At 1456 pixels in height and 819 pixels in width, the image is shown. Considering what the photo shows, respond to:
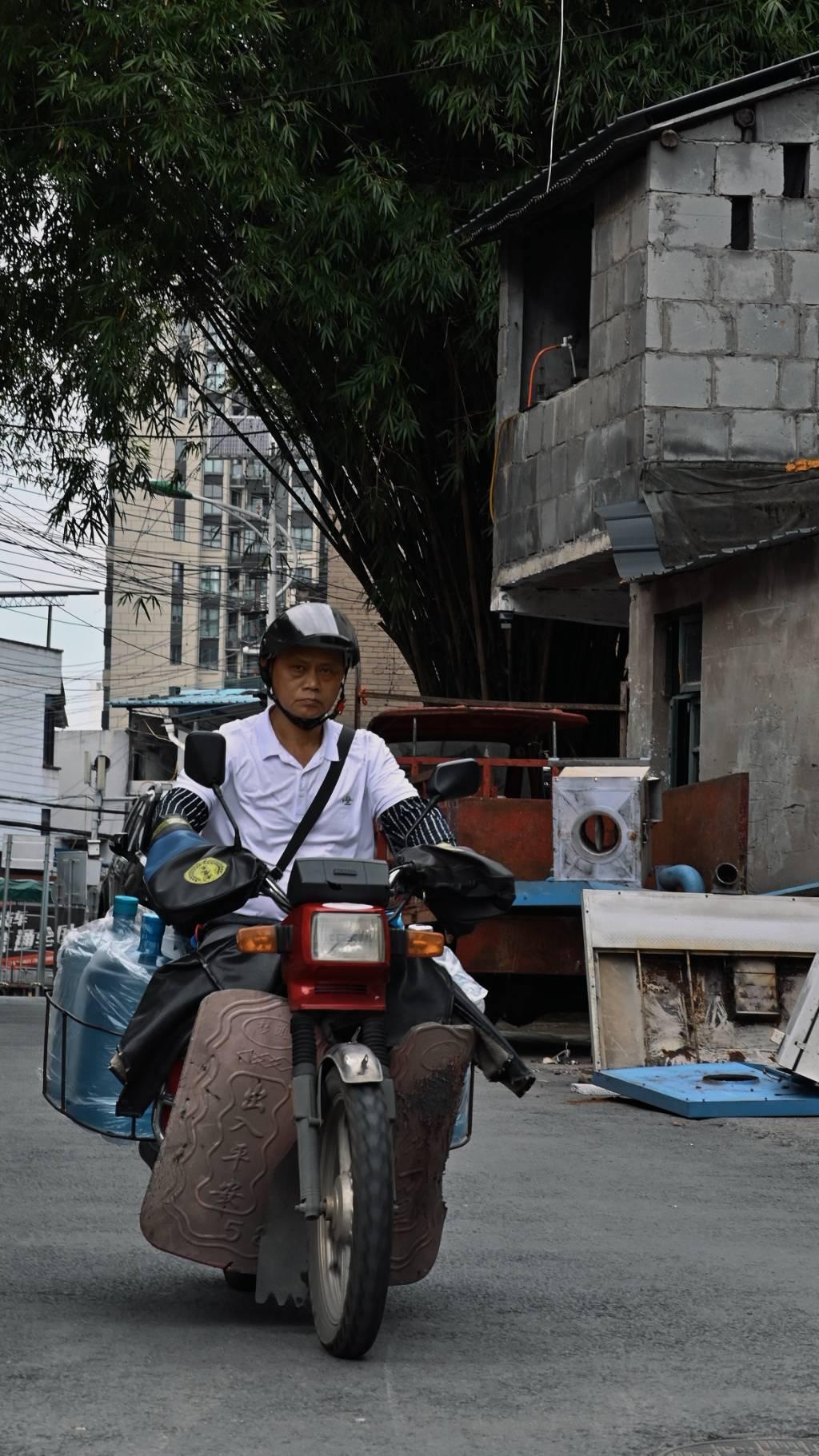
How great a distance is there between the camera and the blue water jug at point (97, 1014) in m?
6.16

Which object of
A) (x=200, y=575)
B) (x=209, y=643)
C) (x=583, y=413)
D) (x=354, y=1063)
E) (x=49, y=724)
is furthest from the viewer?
(x=209, y=643)

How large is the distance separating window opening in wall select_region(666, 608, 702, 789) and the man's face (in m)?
14.6

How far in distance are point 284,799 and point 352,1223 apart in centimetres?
126

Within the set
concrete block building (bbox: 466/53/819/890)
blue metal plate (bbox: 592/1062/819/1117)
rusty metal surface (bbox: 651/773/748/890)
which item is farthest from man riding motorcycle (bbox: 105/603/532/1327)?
concrete block building (bbox: 466/53/819/890)

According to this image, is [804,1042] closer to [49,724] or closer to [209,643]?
[49,724]

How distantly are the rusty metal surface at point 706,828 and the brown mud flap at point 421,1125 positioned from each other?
35.3 feet

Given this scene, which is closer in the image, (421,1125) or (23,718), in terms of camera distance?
(421,1125)

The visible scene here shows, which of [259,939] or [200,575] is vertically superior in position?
[200,575]

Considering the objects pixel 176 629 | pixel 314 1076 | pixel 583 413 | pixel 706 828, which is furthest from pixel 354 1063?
pixel 176 629

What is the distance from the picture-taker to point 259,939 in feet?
16.7

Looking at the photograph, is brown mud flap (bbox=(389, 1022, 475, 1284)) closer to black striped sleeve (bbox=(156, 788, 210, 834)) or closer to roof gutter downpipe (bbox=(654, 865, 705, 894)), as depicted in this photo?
black striped sleeve (bbox=(156, 788, 210, 834))

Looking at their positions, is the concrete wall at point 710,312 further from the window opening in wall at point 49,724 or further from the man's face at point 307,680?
the window opening in wall at point 49,724

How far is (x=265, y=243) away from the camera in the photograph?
21500mm

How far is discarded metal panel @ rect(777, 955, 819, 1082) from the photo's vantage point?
39.0ft
